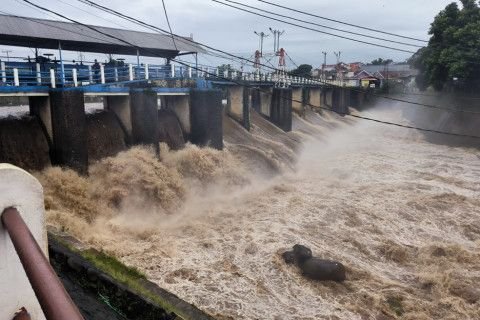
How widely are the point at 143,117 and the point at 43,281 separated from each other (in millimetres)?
14457

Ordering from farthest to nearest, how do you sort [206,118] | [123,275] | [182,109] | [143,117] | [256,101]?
[256,101] < [182,109] < [206,118] < [143,117] < [123,275]

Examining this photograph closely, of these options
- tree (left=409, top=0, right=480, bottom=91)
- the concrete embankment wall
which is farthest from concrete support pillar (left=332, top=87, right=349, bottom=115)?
the concrete embankment wall

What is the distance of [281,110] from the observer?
28.3 metres

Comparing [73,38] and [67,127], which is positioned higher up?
[73,38]

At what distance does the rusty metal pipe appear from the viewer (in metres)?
1.31

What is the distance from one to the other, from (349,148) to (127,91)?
1843 centimetres

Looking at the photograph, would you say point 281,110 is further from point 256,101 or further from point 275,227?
point 275,227

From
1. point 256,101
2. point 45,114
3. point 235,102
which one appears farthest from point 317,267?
point 256,101

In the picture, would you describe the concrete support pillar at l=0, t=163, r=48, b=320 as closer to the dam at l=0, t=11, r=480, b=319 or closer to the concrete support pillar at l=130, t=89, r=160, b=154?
the dam at l=0, t=11, r=480, b=319

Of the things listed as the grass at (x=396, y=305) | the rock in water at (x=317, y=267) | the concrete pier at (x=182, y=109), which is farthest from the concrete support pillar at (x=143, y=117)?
the grass at (x=396, y=305)

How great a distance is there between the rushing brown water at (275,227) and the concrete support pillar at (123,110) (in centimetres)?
150

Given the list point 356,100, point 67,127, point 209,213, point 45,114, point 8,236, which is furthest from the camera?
point 356,100

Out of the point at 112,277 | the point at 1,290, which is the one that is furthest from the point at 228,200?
the point at 1,290

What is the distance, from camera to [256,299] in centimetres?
874
